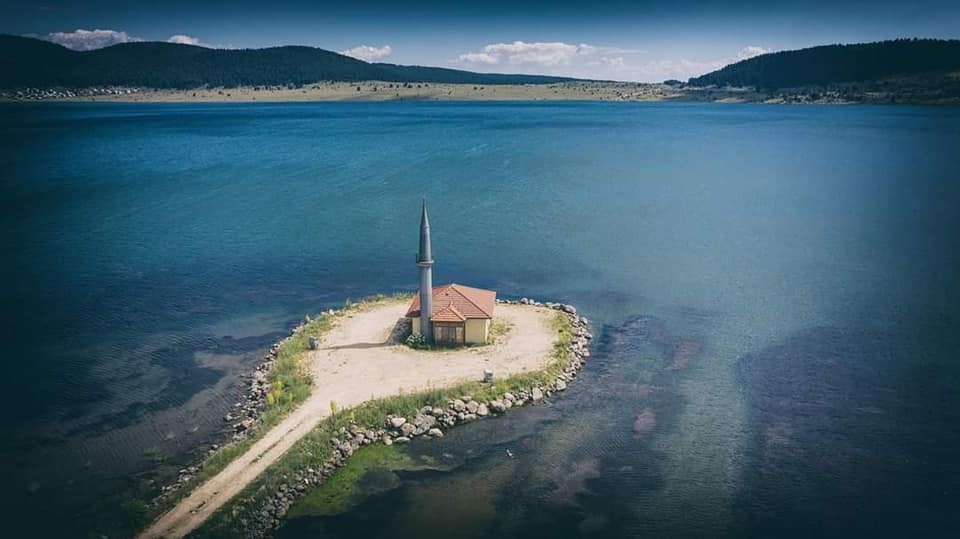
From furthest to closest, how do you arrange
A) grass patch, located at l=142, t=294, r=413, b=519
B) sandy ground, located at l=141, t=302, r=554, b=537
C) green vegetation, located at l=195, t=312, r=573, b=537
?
1. grass patch, located at l=142, t=294, r=413, b=519
2. sandy ground, located at l=141, t=302, r=554, b=537
3. green vegetation, located at l=195, t=312, r=573, b=537

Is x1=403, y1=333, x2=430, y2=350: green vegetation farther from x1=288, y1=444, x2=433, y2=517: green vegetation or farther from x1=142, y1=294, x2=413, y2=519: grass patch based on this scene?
x1=288, y1=444, x2=433, y2=517: green vegetation

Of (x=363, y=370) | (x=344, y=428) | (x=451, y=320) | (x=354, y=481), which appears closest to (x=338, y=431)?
(x=344, y=428)

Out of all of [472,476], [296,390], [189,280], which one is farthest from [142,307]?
[472,476]

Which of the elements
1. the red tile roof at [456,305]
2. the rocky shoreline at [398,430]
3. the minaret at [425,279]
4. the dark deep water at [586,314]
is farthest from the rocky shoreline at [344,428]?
the minaret at [425,279]

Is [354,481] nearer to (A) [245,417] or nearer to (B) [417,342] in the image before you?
(A) [245,417]

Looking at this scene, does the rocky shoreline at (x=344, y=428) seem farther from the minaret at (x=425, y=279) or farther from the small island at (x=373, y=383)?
the minaret at (x=425, y=279)

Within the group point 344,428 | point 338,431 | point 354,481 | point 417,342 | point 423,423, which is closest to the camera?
point 354,481

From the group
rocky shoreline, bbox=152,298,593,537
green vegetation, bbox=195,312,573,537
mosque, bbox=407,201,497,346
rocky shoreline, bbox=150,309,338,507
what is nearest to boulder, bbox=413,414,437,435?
rocky shoreline, bbox=152,298,593,537
